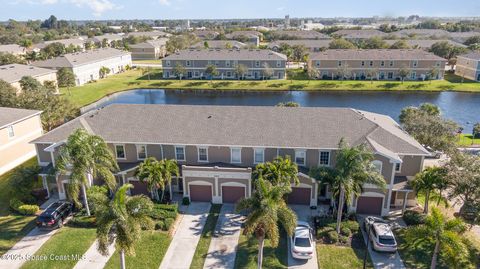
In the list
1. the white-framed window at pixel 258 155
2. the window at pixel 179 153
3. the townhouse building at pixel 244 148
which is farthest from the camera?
the window at pixel 179 153

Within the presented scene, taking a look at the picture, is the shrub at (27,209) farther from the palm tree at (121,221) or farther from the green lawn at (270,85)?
the green lawn at (270,85)

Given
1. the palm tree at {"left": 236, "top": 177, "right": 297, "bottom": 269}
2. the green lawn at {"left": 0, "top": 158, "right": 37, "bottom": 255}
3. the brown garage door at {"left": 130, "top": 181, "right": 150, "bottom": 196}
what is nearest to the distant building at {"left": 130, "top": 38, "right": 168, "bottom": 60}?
the green lawn at {"left": 0, "top": 158, "right": 37, "bottom": 255}

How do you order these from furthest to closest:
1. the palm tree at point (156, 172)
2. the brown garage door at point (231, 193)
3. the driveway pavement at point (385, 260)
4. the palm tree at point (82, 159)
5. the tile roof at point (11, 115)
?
the tile roof at point (11, 115), the brown garage door at point (231, 193), the palm tree at point (156, 172), the palm tree at point (82, 159), the driveway pavement at point (385, 260)

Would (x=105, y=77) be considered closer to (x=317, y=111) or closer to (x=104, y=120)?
(x=104, y=120)

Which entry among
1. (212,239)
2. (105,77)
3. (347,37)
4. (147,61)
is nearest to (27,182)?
(212,239)

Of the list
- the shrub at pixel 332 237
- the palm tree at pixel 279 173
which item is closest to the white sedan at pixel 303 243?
the shrub at pixel 332 237

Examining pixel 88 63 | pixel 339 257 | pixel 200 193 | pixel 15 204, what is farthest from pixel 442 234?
pixel 88 63
